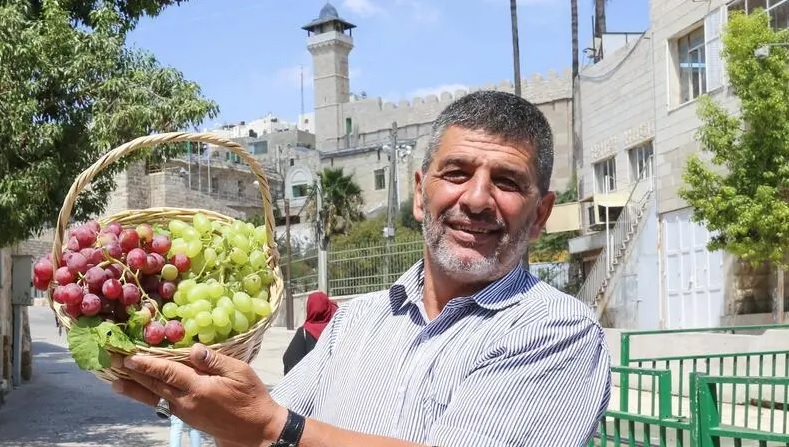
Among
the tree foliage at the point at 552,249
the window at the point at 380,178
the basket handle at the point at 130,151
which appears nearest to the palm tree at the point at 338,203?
the window at the point at 380,178

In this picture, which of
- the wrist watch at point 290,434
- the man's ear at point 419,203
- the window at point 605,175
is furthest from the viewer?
the window at point 605,175

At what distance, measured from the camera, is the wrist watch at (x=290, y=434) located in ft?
5.44

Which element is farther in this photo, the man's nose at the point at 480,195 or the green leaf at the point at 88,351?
the man's nose at the point at 480,195

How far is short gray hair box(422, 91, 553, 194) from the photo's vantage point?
203 cm

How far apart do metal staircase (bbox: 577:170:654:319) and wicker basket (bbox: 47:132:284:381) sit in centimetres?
2104

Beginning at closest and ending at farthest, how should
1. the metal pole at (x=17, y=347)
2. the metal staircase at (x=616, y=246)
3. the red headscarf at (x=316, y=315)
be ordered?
the red headscarf at (x=316, y=315), the metal pole at (x=17, y=347), the metal staircase at (x=616, y=246)

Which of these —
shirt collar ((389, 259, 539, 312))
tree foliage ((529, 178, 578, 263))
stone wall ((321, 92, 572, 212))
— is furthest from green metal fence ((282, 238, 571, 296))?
stone wall ((321, 92, 572, 212))

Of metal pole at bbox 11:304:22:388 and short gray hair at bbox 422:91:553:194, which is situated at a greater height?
short gray hair at bbox 422:91:553:194

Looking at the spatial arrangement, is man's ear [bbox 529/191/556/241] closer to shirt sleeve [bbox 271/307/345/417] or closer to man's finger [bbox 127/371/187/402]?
shirt sleeve [bbox 271/307/345/417]

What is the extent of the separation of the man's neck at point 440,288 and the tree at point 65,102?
7806mm

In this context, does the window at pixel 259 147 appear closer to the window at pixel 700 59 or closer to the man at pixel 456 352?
the window at pixel 700 59

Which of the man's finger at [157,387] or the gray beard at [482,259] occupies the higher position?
the gray beard at [482,259]

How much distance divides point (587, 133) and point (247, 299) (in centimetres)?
2696

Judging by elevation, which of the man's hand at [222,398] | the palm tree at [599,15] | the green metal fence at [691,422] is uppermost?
the palm tree at [599,15]
